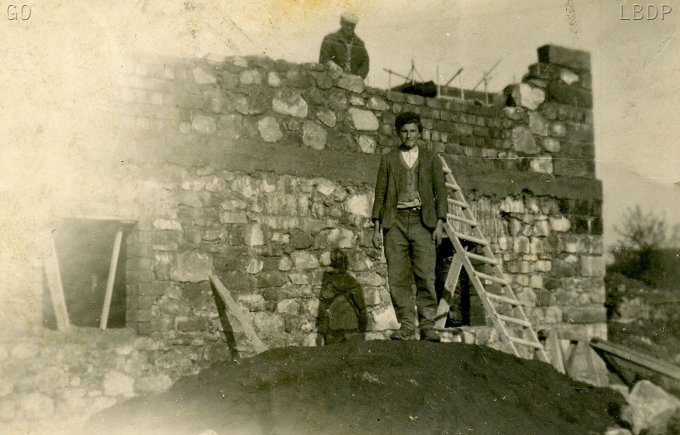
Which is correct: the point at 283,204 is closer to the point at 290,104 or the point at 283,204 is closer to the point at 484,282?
the point at 290,104

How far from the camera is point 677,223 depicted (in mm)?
15266

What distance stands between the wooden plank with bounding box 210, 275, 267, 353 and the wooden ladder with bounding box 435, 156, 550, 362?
6.58ft

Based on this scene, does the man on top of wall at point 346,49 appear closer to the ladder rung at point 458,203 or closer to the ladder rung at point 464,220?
the ladder rung at point 458,203

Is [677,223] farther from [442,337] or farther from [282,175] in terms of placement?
[282,175]

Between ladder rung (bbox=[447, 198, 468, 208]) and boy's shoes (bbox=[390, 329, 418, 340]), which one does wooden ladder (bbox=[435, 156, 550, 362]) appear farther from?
boy's shoes (bbox=[390, 329, 418, 340])

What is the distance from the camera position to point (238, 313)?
17.9 feet

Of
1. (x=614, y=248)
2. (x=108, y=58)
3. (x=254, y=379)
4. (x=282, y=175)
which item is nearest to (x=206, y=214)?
(x=282, y=175)

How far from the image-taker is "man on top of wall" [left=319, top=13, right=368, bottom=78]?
24.8 ft

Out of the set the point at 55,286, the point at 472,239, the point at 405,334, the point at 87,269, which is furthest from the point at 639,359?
the point at 87,269

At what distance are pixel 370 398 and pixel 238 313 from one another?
184 cm

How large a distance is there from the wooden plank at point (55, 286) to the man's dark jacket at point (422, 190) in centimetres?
268

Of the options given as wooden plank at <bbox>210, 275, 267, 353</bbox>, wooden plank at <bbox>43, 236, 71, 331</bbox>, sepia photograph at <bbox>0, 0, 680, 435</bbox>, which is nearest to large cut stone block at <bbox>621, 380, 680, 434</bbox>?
sepia photograph at <bbox>0, 0, 680, 435</bbox>

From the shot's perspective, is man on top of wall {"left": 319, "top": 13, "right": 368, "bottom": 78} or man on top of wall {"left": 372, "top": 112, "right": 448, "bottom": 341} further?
man on top of wall {"left": 319, "top": 13, "right": 368, "bottom": 78}

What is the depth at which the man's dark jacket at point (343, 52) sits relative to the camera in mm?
7551
